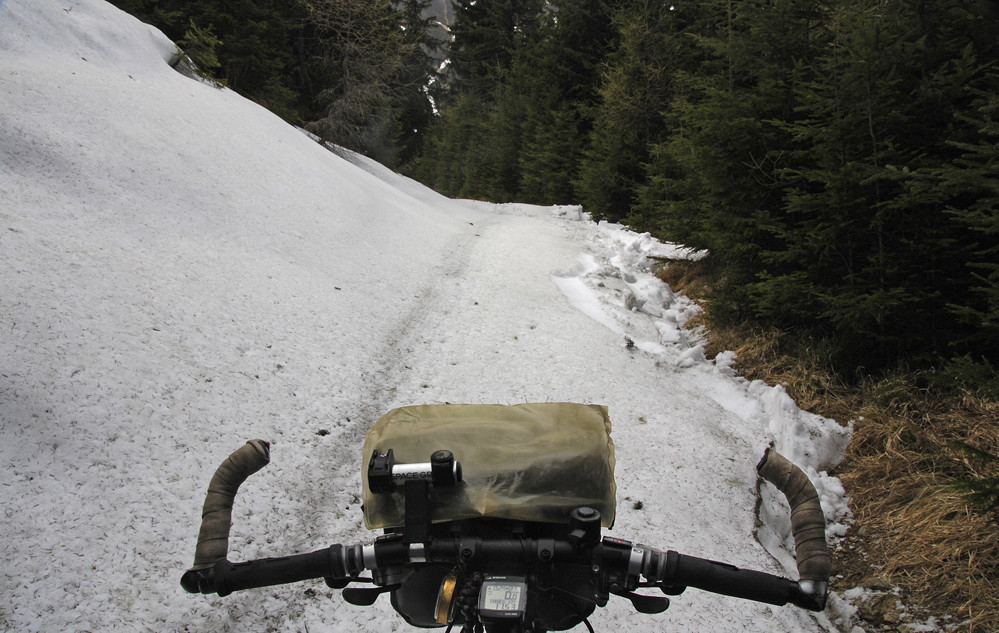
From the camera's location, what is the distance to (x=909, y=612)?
10.1ft

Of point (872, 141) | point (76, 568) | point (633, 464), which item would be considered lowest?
point (76, 568)

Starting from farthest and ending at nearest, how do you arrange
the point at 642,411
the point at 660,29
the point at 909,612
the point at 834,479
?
1. the point at 660,29
2. the point at 642,411
3. the point at 834,479
4. the point at 909,612

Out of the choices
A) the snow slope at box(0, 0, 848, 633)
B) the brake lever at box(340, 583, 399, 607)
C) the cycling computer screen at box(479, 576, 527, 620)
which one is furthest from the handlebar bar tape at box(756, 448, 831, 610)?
the snow slope at box(0, 0, 848, 633)

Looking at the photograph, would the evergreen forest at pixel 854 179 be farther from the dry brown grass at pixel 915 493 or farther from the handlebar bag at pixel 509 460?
the handlebar bag at pixel 509 460

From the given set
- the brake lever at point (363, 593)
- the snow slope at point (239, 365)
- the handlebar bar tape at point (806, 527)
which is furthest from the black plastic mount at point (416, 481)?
the snow slope at point (239, 365)

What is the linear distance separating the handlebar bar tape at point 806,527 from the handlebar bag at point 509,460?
0.54 metres

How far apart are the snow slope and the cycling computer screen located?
5.95 feet

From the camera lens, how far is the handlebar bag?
1.79 metres

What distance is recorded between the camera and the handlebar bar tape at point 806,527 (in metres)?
1.55

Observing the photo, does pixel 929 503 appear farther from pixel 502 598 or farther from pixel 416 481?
pixel 416 481

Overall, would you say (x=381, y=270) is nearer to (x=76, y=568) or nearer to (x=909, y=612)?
(x=76, y=568)

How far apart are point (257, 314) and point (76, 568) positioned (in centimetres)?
315

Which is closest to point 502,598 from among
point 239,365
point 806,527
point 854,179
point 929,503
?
point 806,527

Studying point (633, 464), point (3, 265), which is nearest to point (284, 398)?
point (3, 265)
